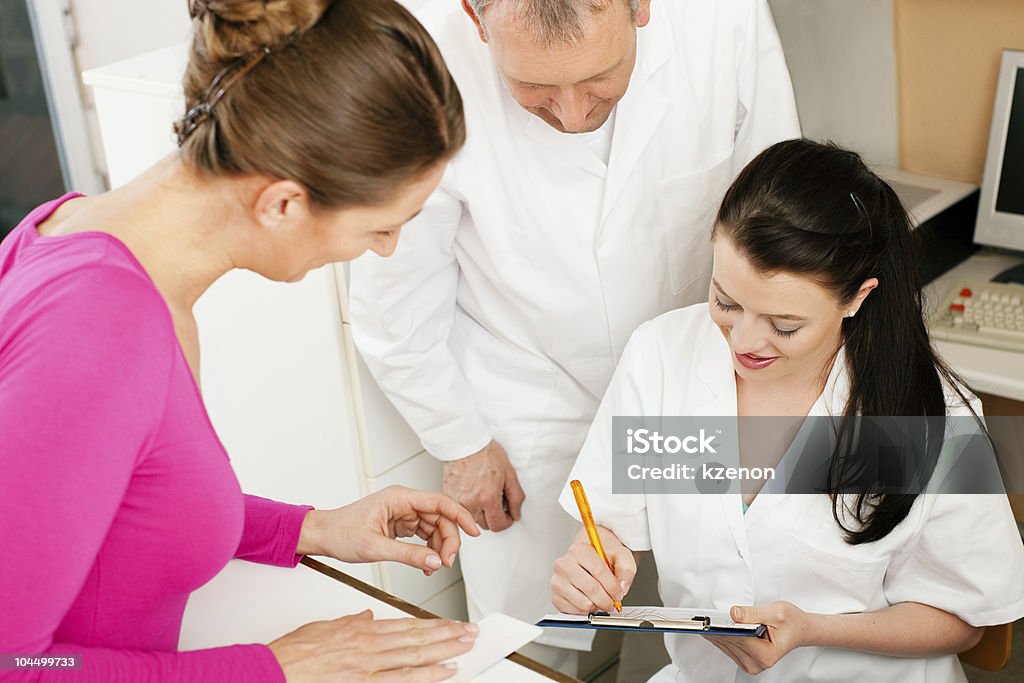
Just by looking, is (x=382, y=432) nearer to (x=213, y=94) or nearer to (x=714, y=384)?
(x=714, y=384)

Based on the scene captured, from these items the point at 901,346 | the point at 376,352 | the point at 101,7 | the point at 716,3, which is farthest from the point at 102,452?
the point at 101,7

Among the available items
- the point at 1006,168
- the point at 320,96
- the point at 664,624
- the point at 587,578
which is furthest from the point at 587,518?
the point at 1006,168

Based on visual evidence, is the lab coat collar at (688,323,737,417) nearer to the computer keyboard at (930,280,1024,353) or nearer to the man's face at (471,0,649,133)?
the man's face at (471,0,649,133)

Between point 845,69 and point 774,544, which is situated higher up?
point 845,69

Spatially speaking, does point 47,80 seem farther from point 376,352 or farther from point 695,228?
point 695,228

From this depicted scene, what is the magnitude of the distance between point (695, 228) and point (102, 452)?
1.01m

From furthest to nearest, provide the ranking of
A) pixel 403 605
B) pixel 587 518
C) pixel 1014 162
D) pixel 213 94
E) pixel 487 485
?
pixel 1014 162 → pixel 487 485 → pixel 587 518 → pixel 403 605 → pixel 213 94

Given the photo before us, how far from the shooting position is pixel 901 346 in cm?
137

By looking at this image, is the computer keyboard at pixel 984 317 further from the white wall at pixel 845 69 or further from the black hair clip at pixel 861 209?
the black hair clip at pixel 861 209

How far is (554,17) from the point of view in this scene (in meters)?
1.24

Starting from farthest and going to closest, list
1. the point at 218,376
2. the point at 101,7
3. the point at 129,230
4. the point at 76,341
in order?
1. the point at 101,7
2. the point at 218,376
3. the point at 129,230
4. the point at 76,341

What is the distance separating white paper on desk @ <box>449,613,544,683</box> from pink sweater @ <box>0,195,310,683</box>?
0.18 metres

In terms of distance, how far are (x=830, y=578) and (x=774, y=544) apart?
8 centimetres

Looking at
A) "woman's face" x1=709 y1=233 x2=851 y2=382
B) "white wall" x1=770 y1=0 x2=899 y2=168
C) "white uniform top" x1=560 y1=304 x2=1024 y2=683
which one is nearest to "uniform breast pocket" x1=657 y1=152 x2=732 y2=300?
"white uniform top" x1=560 y1=304 x2=1024 y2=683
